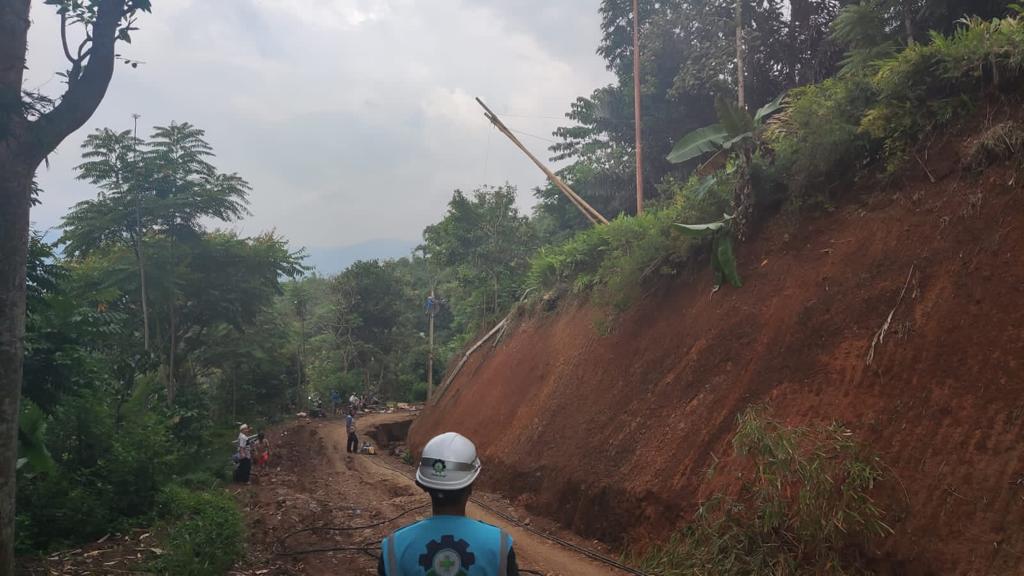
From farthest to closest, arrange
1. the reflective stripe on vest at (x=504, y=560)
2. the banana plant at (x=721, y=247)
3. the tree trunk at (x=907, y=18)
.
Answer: the tree trunk at (x=907, y=18) < the banana plant at (x=721, y=247) < the reflective stripe on vest at (x=504, y=560)

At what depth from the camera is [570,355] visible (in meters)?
14.1

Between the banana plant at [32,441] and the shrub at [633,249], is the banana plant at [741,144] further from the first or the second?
the banana plant at [32,441]

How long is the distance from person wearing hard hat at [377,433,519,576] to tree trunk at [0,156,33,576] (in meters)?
4.74

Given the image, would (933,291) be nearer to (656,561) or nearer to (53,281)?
(656,561)

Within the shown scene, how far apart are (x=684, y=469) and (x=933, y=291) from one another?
12.3 ft

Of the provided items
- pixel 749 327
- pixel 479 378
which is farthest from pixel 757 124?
pixel 479 378

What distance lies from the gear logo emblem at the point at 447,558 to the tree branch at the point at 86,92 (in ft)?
17.7

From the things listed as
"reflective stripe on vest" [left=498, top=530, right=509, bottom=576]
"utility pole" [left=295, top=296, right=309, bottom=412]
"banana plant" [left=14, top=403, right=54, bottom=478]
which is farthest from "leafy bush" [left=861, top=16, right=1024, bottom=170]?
"utility pole" [left=295, top=296, right=309, bottom=412]

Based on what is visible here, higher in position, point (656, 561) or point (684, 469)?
point (684, 469)

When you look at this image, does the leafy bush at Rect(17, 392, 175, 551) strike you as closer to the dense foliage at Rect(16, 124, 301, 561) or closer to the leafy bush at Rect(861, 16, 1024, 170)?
the dense foliage at Rect(16, 124, 301, 561)

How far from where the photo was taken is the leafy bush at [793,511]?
19.2 feet

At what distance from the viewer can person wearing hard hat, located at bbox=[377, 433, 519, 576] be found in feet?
7.38

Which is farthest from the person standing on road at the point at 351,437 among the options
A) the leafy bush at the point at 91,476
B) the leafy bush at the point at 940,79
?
the leafy bush at the point at 940,79

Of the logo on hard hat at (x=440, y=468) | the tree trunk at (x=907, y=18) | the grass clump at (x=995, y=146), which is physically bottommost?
the logo on hard hat at (x=440, y=468)
